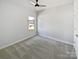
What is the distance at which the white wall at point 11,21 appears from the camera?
427cm

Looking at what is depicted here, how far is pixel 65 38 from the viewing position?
5332mm

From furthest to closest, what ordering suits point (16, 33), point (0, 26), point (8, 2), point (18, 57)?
point (16, 33) → point (8, 2) → point (0, 26) → point (18, 57)

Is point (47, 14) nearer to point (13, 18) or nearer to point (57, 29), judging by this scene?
point (57, 29)

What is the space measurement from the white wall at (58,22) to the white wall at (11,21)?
6.96 feet

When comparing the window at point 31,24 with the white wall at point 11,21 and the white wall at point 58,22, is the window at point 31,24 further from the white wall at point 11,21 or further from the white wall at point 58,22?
the white wall at point 11,21

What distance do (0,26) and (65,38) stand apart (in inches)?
151

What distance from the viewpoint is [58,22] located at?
5930 millimetres

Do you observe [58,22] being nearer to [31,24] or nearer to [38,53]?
[31,24]

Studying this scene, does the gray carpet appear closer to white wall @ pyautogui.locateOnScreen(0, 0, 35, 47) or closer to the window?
white wall @ pyautogui.locateOnScreen(0, 0, 35, 47)

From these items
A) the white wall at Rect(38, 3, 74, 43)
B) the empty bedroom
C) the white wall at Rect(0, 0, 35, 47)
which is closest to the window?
the white wall at Rect(38, 3, 74, 43)

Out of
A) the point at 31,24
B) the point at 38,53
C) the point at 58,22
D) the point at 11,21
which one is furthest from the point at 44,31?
the point at 38,53

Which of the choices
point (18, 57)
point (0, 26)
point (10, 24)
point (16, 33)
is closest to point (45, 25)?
point (16, 33)

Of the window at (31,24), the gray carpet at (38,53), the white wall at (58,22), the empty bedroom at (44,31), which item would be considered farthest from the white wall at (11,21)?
the white wall at (58,22)

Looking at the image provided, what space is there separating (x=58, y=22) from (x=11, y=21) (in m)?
→ 3.14
